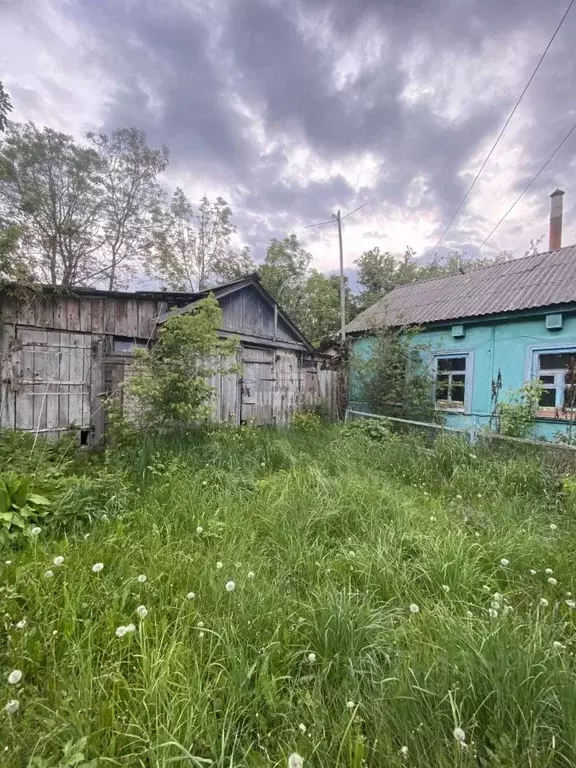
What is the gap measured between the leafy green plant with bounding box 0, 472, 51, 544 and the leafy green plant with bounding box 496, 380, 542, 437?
7161 millimetres

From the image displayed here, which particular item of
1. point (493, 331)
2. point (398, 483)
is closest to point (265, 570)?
point (398, 483)

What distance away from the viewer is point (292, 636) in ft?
5.47

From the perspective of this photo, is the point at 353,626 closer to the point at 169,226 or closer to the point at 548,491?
the point at 548,491

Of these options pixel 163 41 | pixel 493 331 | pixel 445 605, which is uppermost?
pixel 163 41

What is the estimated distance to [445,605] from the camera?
6.42ft

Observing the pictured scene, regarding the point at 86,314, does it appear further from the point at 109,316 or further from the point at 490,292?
the point at 490,292

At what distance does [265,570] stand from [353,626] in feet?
2.45

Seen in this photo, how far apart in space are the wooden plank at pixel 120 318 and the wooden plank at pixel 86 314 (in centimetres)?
38

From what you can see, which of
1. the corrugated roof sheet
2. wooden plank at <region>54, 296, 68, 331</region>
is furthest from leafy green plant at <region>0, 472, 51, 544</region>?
the corrugated roof sheet

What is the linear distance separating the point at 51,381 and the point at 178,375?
2.21 metres

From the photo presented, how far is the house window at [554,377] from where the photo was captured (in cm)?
652

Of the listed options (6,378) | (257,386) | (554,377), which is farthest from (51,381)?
(554,377)

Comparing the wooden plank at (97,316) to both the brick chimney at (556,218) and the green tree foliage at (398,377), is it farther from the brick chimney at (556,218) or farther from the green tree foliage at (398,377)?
the brick chimney at (556,218)

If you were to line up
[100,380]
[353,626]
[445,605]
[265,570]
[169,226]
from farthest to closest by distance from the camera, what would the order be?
[169,226], [100,380], [265,570], [445,605], [353,626]
